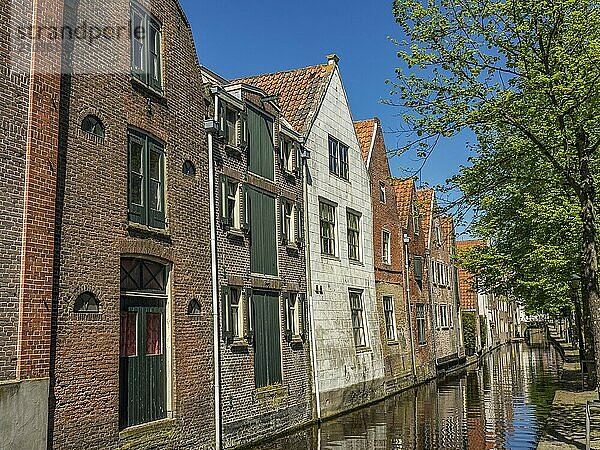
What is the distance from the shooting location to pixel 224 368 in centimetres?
1580

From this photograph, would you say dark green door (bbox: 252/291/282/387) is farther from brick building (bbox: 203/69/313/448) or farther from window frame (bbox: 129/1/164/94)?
window frame (bbox: 129/1/164/94)

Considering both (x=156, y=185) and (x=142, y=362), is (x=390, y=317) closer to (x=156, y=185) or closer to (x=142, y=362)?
(x=156, y=185)

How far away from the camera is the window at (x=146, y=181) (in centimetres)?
1322

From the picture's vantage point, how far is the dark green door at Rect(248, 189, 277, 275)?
59.6ft

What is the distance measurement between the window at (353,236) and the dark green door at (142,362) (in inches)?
523

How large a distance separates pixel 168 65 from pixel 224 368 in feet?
24.1

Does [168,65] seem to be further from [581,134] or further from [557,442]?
[557,442]

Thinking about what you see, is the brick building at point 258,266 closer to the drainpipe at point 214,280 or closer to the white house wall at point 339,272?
the drainpipe at point 214,280

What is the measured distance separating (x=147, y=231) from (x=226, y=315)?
3609 millimetres

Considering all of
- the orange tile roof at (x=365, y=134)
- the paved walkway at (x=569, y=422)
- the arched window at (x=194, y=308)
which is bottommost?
the paved walkway at (x=569, y=422)

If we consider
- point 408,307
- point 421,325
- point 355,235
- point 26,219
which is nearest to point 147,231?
point 26,219

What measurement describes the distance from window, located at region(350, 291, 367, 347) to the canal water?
257 cm

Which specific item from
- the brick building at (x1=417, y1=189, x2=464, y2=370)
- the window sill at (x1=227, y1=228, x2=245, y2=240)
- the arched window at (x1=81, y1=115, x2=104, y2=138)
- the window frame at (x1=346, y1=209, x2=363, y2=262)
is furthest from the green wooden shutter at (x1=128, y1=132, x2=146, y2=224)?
the brick building at (x1=417, y1=189, x2=464, y2=370)

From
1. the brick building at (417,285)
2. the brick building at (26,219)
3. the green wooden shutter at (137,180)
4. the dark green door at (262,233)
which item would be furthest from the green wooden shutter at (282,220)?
the brick building at (417,285)
